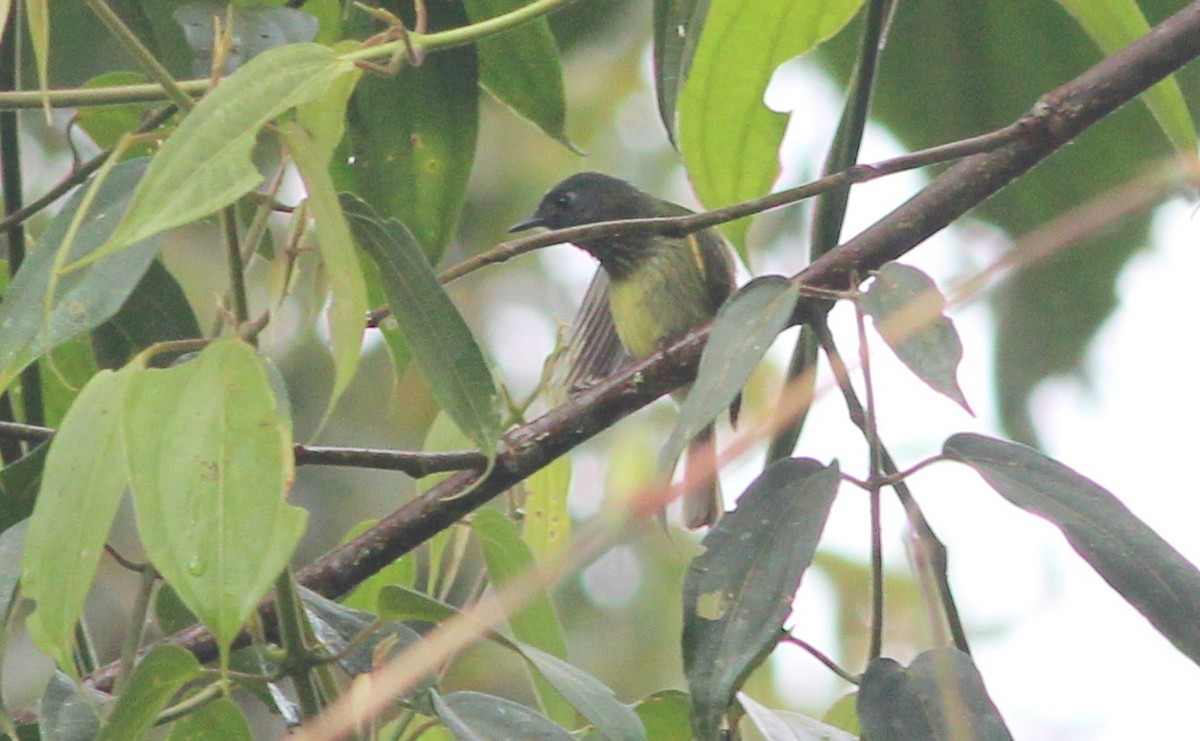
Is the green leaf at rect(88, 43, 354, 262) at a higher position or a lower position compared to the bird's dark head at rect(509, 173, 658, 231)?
lower

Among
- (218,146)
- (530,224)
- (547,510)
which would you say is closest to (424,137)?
(547,510)

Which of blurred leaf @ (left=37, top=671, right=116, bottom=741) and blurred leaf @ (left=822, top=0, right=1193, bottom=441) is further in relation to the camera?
blurred leaf @ (left=822, top=0, right=1193, bottom=441)

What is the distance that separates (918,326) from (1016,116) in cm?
106

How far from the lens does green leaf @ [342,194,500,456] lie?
44.4 inches

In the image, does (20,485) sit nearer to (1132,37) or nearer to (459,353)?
(459,353)

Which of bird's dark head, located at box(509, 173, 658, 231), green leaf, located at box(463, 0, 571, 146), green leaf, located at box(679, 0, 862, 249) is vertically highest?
bird's dark head, located at box(509, 173, 658, 231)

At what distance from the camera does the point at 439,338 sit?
1.14m

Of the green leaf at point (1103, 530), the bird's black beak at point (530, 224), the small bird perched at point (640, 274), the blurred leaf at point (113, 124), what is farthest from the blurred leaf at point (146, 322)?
the bird's black beak at point (530, 224)

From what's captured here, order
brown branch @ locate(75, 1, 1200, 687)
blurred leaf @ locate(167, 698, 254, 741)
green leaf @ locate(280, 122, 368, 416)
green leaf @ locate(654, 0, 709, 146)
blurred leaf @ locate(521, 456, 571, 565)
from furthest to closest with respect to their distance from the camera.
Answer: blurred leaf @ locate(521, 456, 571, 565)
green leaf @ locate(654, 0, 709, 146)
brown branch @ locate(75, 1, 1200, 687)
blurred leaf @ locate(167, 698, 254, 741)
green leaf @ locate(280, 122, 368, 416)

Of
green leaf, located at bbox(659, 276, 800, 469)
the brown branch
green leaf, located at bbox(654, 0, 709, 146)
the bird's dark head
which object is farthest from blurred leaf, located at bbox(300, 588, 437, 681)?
the bird's dark head

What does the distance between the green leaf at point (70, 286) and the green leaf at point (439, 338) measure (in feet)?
0.61

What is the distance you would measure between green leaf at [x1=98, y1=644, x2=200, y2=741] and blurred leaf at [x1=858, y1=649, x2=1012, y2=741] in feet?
1.50

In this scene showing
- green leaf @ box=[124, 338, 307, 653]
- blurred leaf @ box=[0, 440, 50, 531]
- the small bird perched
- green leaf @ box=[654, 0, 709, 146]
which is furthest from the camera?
the small bird perched

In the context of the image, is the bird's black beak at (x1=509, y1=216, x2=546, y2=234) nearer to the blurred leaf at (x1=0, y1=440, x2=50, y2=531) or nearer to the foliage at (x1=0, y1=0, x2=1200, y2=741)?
the foliage at (x1=0, y1=0, x2=1200, y2=741)
